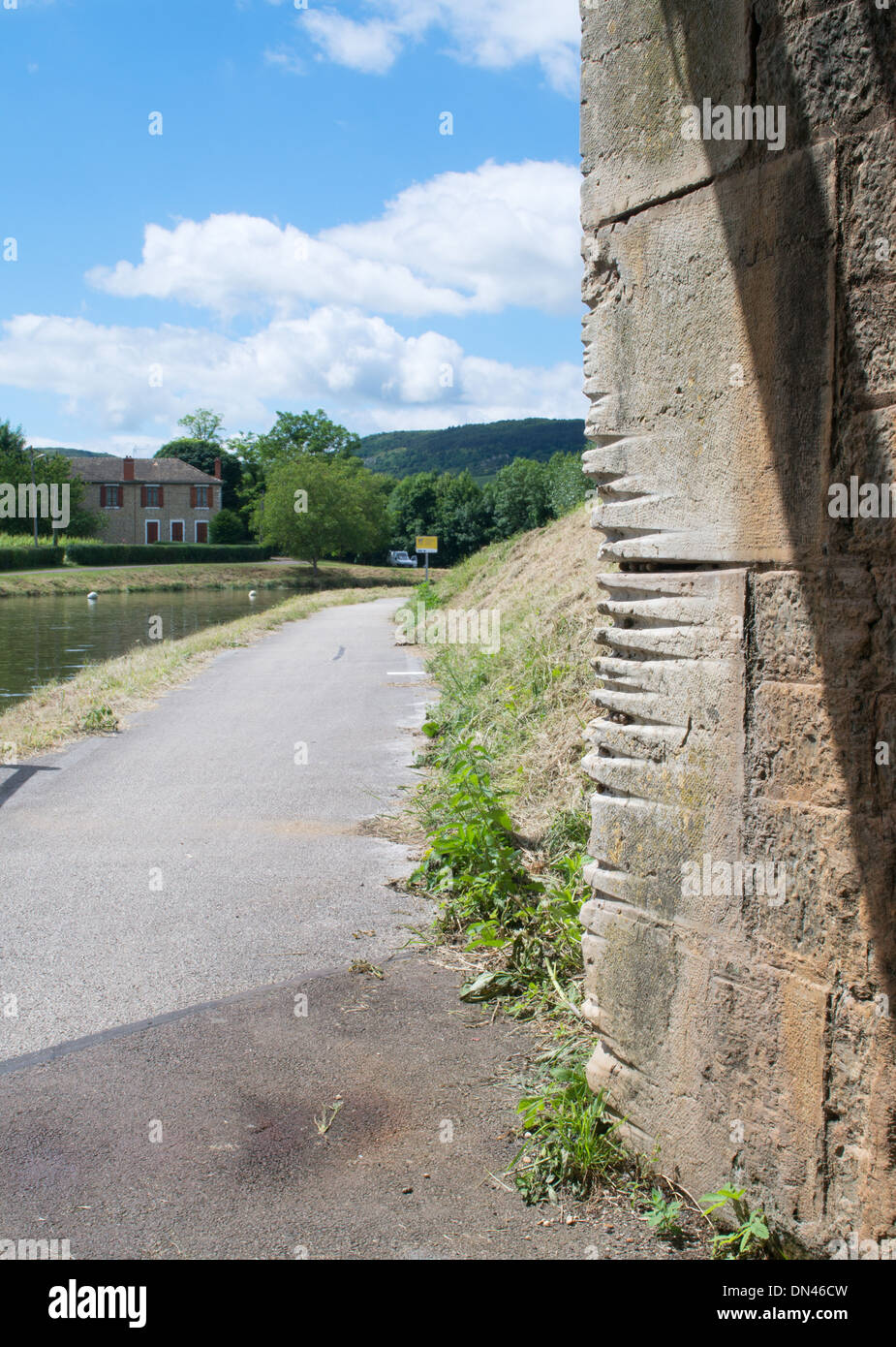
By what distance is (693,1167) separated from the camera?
3041mm

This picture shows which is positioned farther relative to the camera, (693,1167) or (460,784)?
(460,784)

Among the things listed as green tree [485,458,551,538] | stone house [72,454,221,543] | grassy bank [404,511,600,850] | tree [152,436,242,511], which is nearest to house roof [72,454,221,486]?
stone house [72,454,221,543]

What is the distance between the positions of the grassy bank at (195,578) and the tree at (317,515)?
1800mm

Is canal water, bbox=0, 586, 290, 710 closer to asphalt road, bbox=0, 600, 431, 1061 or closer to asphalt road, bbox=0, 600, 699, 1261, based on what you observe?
asphalt road, bbox=0, 600, 431, 1061

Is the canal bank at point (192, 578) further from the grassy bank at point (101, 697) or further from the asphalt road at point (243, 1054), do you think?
the asphalt road at point (243, 1054)

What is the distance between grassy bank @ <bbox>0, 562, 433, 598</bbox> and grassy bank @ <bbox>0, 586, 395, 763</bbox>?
29.3 m

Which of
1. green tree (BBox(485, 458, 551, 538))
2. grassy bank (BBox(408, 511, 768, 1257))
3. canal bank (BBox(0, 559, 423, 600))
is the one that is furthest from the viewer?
green tree (BBox(485, 458, 551, 538))

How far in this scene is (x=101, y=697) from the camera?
1337 cm

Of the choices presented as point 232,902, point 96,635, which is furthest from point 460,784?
point 96,635

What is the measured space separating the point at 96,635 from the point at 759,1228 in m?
28.7

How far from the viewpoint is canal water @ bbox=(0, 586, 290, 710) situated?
21.3 m

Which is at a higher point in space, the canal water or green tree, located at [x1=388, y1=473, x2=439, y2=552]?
green tree, located at [x1=388, y1=473, x2=439, y2=552]
